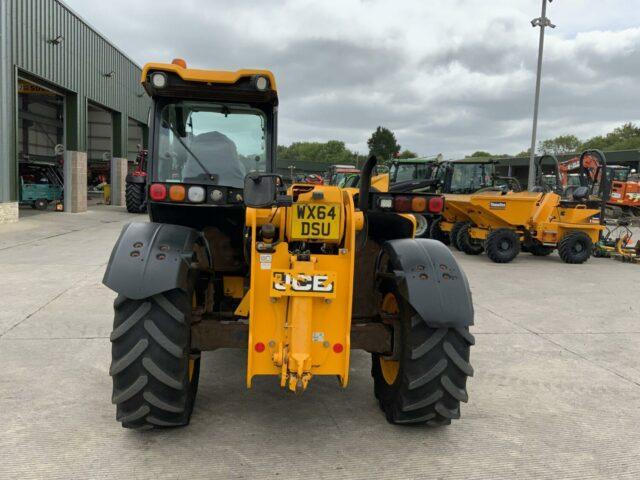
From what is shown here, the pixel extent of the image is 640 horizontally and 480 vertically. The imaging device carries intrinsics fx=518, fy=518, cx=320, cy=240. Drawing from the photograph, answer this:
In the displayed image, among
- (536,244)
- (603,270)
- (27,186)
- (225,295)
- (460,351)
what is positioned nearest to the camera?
(460,351)

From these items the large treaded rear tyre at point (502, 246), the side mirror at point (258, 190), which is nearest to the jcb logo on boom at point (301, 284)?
the side mirror at point (258, 190)

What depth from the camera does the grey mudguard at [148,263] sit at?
9.30 feet

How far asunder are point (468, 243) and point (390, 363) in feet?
30.0

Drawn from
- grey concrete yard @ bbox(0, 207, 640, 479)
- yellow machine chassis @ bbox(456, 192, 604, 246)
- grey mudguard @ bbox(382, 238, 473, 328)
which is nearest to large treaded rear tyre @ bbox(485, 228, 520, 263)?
yellow machine chassis @ bbox(456, 192, 604, 246)

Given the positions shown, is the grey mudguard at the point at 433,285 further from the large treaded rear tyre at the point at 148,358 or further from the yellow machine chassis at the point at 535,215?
the yellow machine chassis at the point at 535,215

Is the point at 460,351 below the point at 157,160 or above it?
below

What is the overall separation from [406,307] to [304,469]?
107 centimetres

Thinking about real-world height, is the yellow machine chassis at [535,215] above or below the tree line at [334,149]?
below

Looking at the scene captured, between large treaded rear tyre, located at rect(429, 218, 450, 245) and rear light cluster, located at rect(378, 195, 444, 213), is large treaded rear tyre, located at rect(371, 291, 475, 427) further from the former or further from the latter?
large treaded rear tyre, located at rect(429, 218, 450, 245)

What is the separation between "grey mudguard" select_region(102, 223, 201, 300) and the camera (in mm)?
2834

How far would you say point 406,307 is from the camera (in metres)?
3.10

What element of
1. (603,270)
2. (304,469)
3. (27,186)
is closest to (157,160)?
(304,469)

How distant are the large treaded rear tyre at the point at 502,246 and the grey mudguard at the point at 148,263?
29.1ft

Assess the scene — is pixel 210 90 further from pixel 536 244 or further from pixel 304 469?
pixel 536 244
